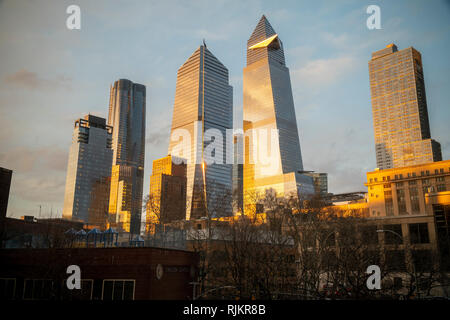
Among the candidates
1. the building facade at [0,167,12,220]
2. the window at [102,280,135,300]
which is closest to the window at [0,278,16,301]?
the window at [102,280,135,300]

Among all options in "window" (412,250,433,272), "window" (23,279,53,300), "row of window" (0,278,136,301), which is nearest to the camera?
"row of window" (0,278,136,301)

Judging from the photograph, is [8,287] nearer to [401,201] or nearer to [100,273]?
[100,273]

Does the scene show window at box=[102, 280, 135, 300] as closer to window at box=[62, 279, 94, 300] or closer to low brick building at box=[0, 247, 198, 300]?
low brick building at box=[0, 247, 198, 300]

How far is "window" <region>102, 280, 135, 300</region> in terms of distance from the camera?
1109 inches

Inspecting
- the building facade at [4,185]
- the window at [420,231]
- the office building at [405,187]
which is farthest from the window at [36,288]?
the office building at [405,187]

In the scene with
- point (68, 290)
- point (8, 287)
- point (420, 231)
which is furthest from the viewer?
Result: point (420, 231)

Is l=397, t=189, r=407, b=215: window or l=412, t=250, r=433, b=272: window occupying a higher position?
l=397, t=189, r=407, b=215: window

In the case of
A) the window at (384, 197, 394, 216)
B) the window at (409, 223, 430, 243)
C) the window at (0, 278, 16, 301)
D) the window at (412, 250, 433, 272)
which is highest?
the window at (384, 197, 394, 216)

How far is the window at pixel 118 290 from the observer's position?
92.4 ft

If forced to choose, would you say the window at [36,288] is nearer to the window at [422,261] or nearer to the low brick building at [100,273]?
the low brick building at [100,273]

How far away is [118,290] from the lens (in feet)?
93.8

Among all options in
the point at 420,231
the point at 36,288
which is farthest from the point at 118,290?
the point at 420,231
